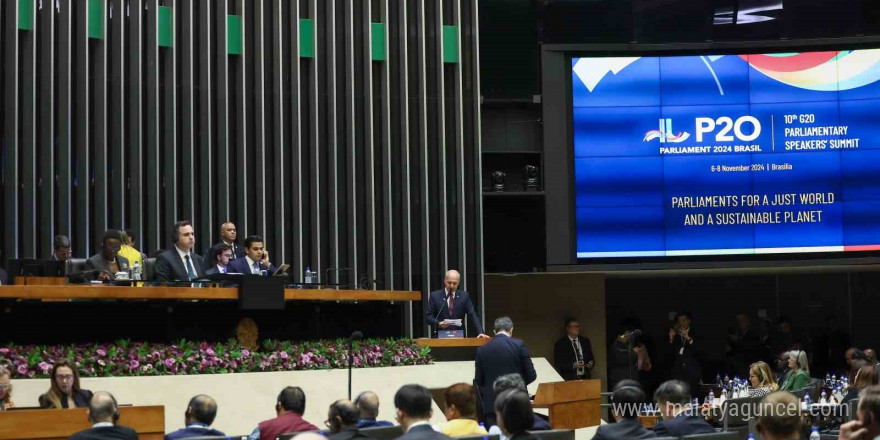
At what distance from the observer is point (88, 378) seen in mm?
8805

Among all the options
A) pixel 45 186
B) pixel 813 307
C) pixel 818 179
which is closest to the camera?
pixel 45 186

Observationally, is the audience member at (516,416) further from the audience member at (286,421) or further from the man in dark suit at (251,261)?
the man in dark suit at (251,261)

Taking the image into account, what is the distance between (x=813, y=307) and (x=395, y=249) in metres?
6.78

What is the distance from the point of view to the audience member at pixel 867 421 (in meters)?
5.03

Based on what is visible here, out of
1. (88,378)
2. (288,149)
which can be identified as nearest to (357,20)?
(288,149)

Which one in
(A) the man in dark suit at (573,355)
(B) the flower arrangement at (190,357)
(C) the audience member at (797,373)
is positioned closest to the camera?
(B) the flower arrangement at (190,357)

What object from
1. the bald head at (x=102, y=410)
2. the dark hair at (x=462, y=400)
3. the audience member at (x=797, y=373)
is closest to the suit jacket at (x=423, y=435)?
the dark hair at (x=462, y=400)

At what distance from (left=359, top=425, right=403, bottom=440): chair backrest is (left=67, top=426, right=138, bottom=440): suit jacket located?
1.18m

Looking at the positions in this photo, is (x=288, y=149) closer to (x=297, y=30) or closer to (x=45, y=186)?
(x=297, y=30)

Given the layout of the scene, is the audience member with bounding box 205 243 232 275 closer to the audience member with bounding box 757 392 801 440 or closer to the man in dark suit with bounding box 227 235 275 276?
the man in dark suit with bounding box 227 235 275 276

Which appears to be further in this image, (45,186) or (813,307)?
(813,307)

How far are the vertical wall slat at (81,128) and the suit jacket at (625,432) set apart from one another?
808 centimetres

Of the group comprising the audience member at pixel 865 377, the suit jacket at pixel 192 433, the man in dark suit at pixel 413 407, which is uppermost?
the man in dark suit at pixel 413 407

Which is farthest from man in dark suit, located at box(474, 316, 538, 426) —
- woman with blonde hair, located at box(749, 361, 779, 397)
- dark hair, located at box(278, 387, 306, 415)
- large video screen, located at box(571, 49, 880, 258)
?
large video screen, located at box(571, 49, 880, 258)
